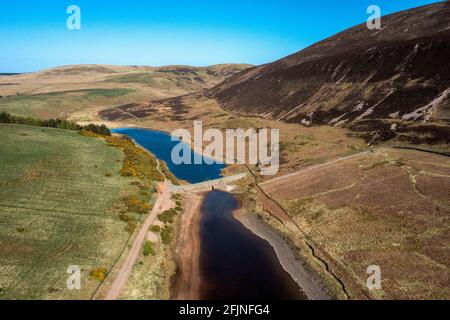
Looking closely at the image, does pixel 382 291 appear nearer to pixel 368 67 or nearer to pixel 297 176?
pixel 297 176

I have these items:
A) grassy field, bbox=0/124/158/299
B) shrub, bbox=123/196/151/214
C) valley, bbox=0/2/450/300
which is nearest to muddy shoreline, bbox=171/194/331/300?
valley, bbox=0/2/450/300

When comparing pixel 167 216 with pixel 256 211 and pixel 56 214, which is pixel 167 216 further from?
pixel 56 214

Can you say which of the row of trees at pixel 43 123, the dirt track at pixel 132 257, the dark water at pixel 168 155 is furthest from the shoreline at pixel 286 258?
the row of trees at pixel 43 123

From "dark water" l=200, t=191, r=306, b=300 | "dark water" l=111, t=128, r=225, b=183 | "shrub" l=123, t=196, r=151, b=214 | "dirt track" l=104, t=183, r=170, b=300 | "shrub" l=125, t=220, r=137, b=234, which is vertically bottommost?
"dark water" l=200, t=191, r=306, b=300

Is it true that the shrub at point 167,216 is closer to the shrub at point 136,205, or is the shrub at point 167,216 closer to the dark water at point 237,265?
the shrub at point 136,205

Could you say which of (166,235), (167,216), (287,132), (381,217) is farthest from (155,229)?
(287,132)

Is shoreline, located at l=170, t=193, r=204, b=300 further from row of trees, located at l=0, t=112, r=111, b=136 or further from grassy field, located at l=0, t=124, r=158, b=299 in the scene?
row of trees, located at l=0, t=112, r=111, b=136
